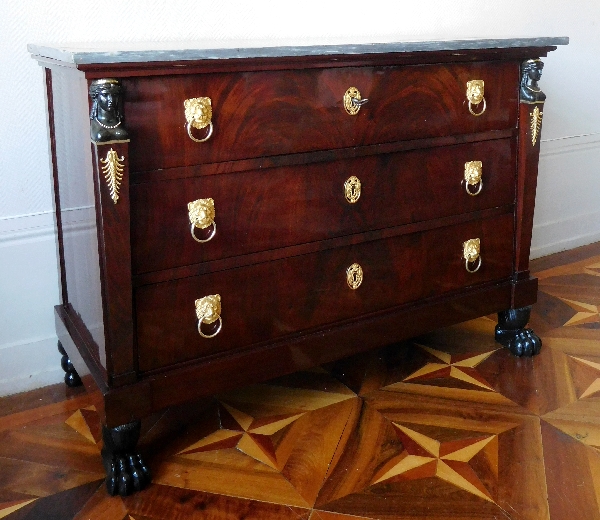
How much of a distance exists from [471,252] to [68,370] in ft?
3.36

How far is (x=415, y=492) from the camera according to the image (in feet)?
4.75

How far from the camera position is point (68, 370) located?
1.83m

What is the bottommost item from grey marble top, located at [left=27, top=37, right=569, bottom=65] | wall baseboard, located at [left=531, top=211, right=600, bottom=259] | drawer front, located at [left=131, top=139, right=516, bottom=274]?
wall baseboard, located at [left=531, top=211, right=600, bottom=259]

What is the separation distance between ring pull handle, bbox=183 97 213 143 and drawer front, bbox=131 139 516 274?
0.10 metres

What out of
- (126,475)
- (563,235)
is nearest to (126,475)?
(126,475)

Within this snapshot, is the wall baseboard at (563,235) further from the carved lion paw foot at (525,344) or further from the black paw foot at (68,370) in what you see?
the black paw foot at (68,370)

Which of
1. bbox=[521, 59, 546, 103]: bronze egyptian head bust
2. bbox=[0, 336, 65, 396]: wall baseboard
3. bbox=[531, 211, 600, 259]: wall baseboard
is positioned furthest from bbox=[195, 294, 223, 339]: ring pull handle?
bbox=[531, 211, 600, 259]: wall baseboard

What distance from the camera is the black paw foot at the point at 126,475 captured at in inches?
56.7

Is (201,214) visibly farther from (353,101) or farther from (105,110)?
(353,101)

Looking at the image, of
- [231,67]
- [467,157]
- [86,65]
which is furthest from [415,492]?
[86,65]

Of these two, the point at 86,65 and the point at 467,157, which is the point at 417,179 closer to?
the point at 467,157

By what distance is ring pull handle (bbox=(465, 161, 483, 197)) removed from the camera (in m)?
1.73

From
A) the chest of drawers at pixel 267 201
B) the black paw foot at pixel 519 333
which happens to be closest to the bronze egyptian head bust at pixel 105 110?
the chest of drawers at pixel 267 201

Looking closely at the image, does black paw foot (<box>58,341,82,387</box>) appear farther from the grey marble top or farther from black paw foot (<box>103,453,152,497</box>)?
the grey marble top
